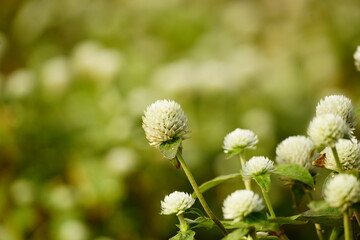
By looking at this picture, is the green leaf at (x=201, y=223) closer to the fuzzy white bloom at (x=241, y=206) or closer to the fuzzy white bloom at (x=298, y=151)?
the fuzzy white bloom at (x=241, y=206)

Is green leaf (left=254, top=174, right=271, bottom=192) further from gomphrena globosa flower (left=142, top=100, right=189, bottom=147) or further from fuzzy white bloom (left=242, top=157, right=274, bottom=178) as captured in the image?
gomphrena globosa flower (left=142, top=100, right=189, bottom=147)

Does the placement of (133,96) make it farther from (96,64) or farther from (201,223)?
(201,223)

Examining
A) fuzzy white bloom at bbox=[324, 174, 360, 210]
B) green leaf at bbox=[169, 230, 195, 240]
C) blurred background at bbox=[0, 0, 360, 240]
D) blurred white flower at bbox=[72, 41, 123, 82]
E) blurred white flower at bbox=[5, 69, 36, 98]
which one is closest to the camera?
fuzzy white bloom at bbox=[324, 174, 360, 210]

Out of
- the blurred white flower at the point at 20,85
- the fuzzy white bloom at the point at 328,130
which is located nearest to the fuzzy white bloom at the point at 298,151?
the fuzzy white bloom at the point at 328,130

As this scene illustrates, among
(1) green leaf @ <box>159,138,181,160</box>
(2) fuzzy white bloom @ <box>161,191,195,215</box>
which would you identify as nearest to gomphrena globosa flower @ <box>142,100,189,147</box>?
(1) green leaf @ <box>159,138,181,160</box>

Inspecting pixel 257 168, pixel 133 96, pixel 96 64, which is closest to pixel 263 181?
pixel 257 168

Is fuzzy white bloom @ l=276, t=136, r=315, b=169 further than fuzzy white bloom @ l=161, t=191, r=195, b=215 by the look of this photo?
Yes
